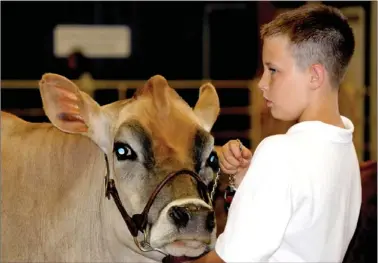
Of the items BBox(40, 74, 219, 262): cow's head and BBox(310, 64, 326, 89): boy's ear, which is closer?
BBox(310, 64, 326, 89): boy's ear

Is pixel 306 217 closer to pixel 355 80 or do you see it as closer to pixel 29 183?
pixel 29 183

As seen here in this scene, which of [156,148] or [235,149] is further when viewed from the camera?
[156,148]

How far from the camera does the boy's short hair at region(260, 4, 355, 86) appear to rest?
1466 millimetres

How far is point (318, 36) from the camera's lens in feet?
4.85

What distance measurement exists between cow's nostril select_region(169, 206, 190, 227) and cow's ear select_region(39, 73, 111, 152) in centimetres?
34

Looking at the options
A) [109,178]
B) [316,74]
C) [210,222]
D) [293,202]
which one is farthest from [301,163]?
[109,178]

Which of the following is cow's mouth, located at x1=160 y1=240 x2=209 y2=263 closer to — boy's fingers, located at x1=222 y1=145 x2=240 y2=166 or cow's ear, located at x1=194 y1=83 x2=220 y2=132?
boy's fingers, located at x1=222 y1=145 x2=240 y2=166

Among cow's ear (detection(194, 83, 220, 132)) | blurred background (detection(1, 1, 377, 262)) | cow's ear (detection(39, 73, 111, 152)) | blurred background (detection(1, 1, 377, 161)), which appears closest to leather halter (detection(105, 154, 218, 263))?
cow's ear (detection(39, 73, 111, 152))

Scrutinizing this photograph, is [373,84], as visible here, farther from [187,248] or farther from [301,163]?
[301,163]

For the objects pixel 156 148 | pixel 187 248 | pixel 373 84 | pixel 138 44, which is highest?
pixel 156 148

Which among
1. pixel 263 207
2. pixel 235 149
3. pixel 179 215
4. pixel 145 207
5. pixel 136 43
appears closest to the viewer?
pixel 263 207

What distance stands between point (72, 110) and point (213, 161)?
1.42 feet

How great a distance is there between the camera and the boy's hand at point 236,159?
167 cm

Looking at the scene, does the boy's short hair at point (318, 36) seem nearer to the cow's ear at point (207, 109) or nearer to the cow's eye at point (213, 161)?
the cow's eye at point (213, 161)
